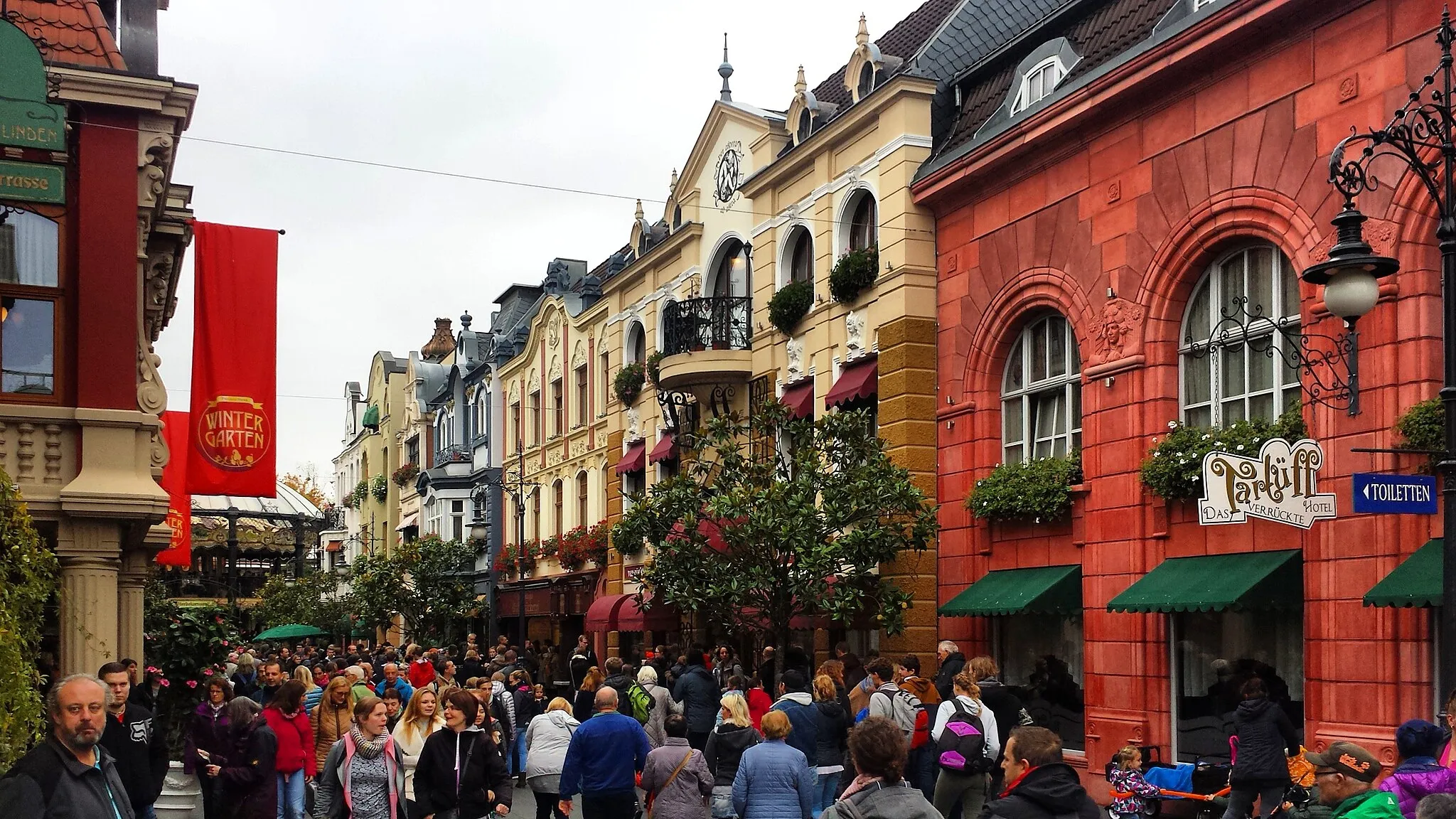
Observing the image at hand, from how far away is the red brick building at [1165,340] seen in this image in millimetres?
14633

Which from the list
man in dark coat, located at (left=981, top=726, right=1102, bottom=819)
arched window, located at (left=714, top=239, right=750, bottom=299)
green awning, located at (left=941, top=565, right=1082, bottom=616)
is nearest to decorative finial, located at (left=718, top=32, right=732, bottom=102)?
arched window, located at (left=714, top=239, right=750, bottom=299)

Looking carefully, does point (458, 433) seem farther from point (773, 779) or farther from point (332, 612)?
point (773, 779)

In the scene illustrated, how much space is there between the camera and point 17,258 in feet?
52.3

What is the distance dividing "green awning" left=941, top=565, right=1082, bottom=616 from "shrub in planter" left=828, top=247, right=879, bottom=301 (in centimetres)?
523

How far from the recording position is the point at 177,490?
2428 cm

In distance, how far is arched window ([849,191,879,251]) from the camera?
80.5 ft

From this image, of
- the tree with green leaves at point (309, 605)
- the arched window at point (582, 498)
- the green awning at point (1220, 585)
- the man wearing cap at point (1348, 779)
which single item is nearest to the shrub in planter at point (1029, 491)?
the green awning at point (1220, 585)

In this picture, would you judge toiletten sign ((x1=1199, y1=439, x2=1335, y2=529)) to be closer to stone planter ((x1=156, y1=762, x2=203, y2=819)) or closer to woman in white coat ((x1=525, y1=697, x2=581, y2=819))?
woman in white coat ((x1=525, y1=697, x2=581, y2=819))

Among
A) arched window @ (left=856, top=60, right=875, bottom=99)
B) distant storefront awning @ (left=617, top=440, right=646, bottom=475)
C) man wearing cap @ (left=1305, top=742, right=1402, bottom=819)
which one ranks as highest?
arched window @ (left=856, top=60, right=875, bottom=99)

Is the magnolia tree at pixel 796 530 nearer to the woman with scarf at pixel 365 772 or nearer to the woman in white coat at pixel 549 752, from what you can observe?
the woman in white coat at pixel 549 752

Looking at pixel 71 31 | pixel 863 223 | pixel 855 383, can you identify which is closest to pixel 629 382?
pixel 863 223

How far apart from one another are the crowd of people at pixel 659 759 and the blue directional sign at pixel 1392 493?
5.32 feet

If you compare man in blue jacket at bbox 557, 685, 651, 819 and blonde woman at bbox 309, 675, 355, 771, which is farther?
blonde woman at bbox 309, 675, 355, 771

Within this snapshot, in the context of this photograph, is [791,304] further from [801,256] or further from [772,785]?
[772,785]
